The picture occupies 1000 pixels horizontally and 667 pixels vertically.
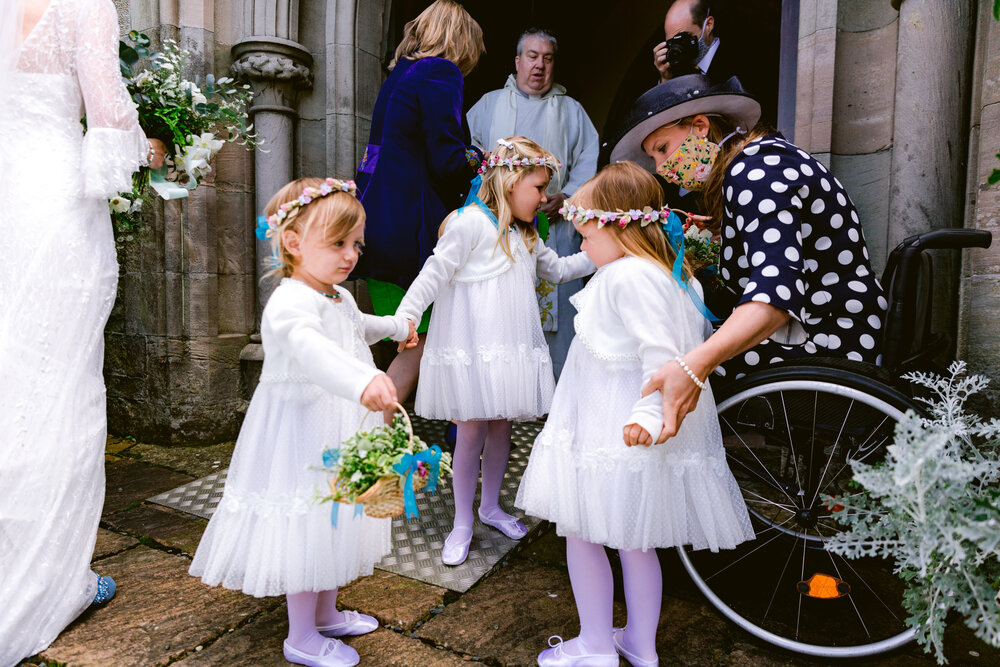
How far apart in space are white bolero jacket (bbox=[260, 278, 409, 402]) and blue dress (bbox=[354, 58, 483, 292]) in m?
0.87

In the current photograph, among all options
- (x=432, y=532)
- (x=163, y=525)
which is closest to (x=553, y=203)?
(x=432, y=532)

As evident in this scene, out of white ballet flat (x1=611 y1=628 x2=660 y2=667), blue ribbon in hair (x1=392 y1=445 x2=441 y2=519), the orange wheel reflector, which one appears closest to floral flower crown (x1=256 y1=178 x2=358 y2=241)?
blue ribbon in hair (x1=392 y1=445 x2=441 y2=519)

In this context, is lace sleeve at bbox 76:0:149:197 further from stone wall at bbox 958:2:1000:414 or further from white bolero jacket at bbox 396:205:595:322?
stone wall at bbox 958:2:1000:414

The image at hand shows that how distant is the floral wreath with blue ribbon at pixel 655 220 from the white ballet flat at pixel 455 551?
1262 millimetres

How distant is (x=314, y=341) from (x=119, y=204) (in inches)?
42.9

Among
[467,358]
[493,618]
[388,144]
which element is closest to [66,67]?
[388,144]

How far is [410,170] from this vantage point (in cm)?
287

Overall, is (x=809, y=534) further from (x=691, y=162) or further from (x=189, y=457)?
(x=189, y=457)

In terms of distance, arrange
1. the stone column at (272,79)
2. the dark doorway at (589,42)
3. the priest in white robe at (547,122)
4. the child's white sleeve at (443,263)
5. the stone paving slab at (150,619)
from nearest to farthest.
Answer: the stone paving slab at (150,619), the child's white sleeve at (443,263), the stone column at (272,79), the priest in white robe at (547,122), the dark doorway at (589,42)

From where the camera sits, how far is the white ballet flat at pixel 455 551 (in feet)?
8.13

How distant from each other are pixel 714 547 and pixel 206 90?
247cm

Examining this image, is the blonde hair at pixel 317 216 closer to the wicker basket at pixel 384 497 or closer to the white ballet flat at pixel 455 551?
the wicker basket at pixel 384 497

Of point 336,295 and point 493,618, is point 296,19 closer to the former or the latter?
point 336,295

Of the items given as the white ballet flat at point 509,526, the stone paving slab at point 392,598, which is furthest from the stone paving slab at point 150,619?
the white ballet flat at point 509,526
